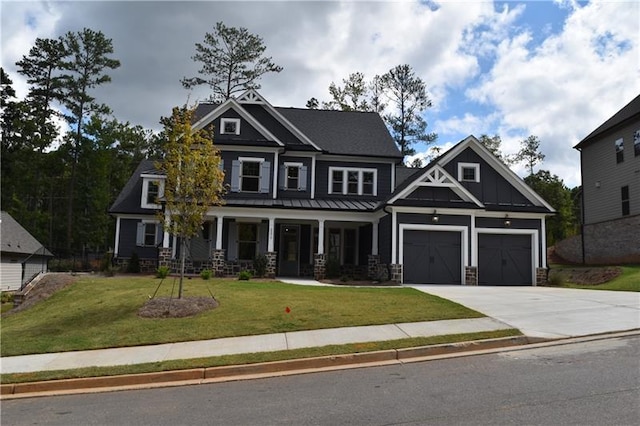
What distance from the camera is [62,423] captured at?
19.6 ft

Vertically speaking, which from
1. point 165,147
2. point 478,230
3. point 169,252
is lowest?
point 169,252

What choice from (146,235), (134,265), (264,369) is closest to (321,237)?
(134,265)

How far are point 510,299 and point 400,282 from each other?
19.5 feet

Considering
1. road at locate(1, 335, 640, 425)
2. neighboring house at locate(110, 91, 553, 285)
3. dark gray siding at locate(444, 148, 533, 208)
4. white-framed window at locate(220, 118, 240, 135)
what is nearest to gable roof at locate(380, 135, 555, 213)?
neighboring house at locate(110, 91, 553, 285)

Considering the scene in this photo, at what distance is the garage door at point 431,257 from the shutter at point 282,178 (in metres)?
7.44

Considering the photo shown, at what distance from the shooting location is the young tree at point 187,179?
12531mm

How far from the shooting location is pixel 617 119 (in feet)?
95.6

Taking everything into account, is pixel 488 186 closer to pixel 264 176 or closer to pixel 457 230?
pixel 457 230

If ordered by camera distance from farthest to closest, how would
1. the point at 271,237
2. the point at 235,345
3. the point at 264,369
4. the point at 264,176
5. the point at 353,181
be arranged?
the point at 353,181, the point at 264,176, the point at 271,237, the point at 235,345, the point at 264,369

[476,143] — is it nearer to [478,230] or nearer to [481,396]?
[478,230]

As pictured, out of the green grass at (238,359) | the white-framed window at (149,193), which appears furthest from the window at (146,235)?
the green grass at (238,359)

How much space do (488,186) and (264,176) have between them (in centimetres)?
1074

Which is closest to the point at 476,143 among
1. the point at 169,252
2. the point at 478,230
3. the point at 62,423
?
the point at 478,230

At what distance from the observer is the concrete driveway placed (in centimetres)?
1038
